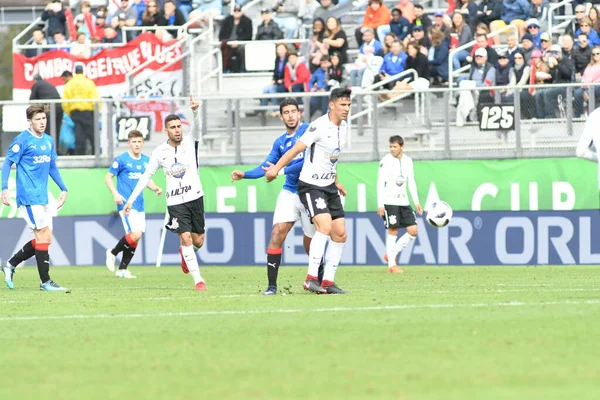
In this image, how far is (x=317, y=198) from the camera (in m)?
13.5

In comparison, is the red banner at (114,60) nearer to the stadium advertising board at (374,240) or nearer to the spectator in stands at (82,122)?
the spectator in stands at (82,122)

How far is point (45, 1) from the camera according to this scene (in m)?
43.5

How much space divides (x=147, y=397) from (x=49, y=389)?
73 centimetres

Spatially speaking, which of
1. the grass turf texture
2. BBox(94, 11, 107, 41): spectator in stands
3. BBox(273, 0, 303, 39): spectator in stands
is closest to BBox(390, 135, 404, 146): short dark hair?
the grass turf texture

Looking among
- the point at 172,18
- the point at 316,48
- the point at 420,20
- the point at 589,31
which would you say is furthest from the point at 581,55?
the point at 172,18

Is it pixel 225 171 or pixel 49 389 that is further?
pixel 225 171

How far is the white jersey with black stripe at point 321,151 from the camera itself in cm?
1337

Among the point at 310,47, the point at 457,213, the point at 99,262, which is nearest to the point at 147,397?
the point at 457,213

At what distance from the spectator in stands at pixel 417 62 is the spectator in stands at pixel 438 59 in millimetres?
461

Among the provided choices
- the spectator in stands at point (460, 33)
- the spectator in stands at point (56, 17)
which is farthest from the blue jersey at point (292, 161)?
the spectator in stands at point (56, 17)

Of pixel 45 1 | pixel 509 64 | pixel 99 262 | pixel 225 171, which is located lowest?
pixel 99 262

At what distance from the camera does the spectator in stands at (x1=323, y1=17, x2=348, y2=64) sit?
85.1 ft

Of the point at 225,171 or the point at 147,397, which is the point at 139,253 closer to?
the point at 225,171

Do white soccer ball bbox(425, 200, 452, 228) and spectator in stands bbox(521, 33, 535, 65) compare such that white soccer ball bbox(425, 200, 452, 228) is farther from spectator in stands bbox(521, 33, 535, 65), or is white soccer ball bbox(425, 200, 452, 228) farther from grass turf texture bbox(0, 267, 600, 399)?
spectator in stands bbox(521, 33, 535, 65)
